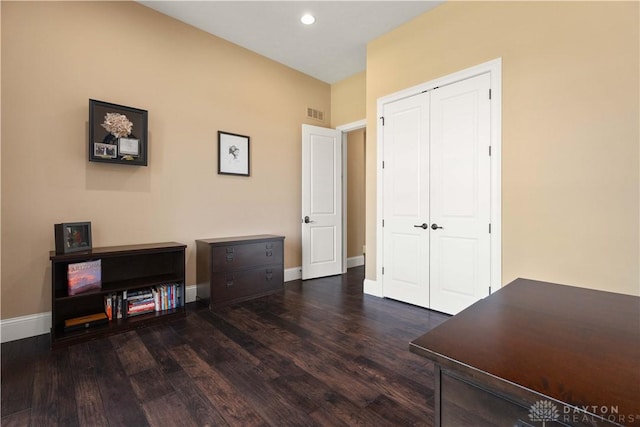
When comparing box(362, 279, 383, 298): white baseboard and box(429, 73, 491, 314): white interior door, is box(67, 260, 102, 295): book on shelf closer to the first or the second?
box(362, 279, 383, 298): white baseboard

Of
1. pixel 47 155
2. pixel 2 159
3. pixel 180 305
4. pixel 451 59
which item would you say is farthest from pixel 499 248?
pixel 2 159

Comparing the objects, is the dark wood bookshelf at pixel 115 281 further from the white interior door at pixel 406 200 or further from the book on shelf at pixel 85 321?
the white interior door at pixel 406 200

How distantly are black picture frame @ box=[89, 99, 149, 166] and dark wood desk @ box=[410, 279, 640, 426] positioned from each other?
3175mm

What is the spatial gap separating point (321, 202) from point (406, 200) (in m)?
1.52

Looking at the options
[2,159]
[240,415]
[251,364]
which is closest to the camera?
[240,415]

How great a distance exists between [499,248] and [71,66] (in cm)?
423

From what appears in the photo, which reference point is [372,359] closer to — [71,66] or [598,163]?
[598,163]

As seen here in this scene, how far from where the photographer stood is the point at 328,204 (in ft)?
15.4

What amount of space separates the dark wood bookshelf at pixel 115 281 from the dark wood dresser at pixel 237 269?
12.5 inches

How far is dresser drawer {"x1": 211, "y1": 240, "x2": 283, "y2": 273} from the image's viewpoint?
3.35 meters

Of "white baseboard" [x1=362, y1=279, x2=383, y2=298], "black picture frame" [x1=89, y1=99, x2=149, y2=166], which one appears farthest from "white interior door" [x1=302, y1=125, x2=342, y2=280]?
"black picture frame" [x1=89, y1=99, x2=149, y2=166]

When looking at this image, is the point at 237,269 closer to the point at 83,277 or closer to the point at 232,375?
the point at 83,277

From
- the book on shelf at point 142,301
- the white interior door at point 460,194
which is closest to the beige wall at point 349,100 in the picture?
the white interior door at point 460,194

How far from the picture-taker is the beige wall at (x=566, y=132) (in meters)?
2.11
